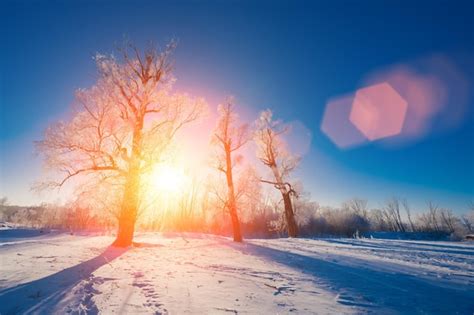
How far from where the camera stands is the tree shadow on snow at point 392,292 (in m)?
3.54

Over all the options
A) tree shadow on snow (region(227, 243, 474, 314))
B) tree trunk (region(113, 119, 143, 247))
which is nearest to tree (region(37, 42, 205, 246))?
tree trunk (region(113, 119, 143, 247))

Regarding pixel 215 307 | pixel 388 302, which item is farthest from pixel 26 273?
pixel 388 302

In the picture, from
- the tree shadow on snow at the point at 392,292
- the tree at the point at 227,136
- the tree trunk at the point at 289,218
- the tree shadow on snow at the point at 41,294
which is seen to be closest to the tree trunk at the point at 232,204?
the tree at the point at 227,136

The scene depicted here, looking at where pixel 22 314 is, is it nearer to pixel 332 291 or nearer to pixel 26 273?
pixel 26 273

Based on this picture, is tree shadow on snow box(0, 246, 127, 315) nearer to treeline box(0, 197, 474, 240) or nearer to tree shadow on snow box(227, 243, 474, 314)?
tree shadow on snow box(227, 243, 474, 314)

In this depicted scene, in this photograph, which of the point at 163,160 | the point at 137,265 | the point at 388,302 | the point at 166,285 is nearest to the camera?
the point at 388,302

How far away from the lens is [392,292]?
169 inches

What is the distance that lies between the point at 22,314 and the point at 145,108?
10985 mm

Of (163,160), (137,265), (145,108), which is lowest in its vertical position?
(137,265)

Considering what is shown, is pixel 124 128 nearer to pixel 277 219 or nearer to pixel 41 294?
pixel 41 294

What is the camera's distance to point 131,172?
38.9 feet

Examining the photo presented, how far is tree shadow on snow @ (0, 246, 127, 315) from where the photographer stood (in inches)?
139

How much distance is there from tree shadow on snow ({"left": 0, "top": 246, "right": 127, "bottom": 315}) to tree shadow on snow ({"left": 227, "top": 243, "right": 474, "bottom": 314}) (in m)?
4.20

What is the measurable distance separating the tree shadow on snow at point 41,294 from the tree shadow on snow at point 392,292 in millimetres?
4196
